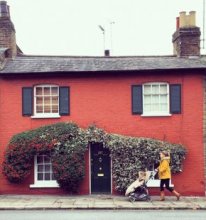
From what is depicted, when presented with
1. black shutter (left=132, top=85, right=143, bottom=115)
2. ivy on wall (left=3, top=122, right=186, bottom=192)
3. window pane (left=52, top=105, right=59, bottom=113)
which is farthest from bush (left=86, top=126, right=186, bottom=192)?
window pane (left=52, top=105, right=59, bottom=113)

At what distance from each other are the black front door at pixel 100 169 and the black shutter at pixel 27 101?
3.19 m

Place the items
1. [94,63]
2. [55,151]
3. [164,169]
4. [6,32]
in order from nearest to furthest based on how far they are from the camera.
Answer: [164,169], [55,151], [94,63], [6,32]

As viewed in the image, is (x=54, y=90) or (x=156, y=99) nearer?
(x=156, y=99)

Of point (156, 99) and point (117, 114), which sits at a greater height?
point (156, 99)

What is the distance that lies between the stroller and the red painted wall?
251cm

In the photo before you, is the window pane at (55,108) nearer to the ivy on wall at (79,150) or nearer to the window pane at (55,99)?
the window pane at (55,99)

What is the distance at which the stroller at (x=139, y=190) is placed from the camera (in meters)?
19.2

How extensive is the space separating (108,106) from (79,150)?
96.9 inches

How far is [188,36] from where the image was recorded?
22875mm

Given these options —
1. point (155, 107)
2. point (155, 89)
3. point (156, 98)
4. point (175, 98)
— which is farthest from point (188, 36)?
point (155, 107)

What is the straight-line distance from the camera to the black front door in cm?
2164

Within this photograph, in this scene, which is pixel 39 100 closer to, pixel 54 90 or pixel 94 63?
pixel 54 90

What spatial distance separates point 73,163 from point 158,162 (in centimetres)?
368
